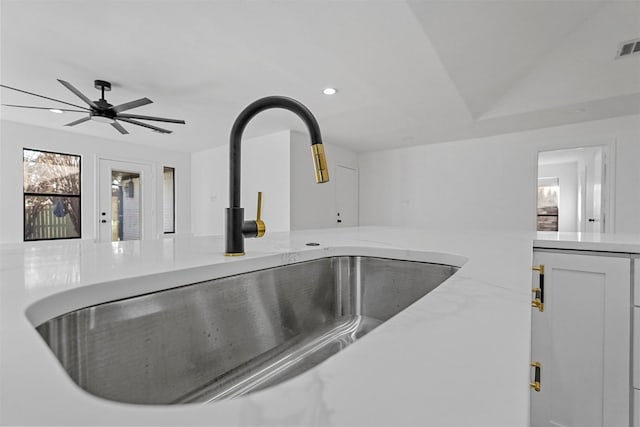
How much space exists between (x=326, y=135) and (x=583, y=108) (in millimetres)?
2998

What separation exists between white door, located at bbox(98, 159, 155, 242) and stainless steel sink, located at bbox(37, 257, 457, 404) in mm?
5011

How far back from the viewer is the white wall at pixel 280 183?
4.41 m

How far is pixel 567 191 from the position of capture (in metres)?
6.55

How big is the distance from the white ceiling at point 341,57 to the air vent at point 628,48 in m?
0.06

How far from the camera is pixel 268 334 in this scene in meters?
0.75

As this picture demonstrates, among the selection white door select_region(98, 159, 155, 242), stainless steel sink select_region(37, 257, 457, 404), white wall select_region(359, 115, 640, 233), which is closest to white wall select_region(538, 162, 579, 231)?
white wall select_region(359, 115, 640, 233)

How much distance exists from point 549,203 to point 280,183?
246 inches

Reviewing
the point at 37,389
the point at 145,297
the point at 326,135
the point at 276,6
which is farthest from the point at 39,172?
the point at 37,389

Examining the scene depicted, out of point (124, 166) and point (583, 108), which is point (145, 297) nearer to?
point (583, 108)

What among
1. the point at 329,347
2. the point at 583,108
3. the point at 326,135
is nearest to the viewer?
the point at 329,347

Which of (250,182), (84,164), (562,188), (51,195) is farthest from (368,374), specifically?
(562,188)

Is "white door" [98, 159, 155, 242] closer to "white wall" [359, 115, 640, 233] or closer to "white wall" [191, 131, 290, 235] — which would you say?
"white wall" [191, 131, 290, 235]

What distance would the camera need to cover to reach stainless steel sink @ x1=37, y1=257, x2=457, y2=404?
1.57ft

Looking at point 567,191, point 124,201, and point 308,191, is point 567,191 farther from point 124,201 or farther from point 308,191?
point 124,201
